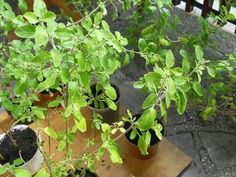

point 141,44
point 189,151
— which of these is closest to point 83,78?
point 141,44

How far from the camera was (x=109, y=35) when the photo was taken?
0.83m

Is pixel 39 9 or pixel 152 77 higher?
pixel 39 9

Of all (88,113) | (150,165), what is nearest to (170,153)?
(150,165)

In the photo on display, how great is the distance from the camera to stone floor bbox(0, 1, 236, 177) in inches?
66.4

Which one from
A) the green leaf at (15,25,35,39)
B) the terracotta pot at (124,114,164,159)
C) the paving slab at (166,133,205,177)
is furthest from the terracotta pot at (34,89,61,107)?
the green leaf at (15,25,35,39)

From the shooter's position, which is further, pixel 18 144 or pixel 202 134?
pixel 202 134

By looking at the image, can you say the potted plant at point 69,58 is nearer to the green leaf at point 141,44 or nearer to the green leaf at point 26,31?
the green leaf at point 26,31

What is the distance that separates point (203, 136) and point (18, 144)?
96 cm

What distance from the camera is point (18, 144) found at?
4.57ft

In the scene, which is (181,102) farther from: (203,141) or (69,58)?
(203,141)

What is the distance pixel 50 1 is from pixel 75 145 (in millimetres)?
1403

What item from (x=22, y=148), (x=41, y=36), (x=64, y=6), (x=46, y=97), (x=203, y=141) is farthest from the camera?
(x=64, y=6)

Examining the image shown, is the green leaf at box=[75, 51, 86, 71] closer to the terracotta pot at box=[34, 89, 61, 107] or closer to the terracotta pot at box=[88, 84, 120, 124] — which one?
the terracotta pot at box=[88, 84, 120, 124]

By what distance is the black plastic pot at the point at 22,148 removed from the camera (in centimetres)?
135
